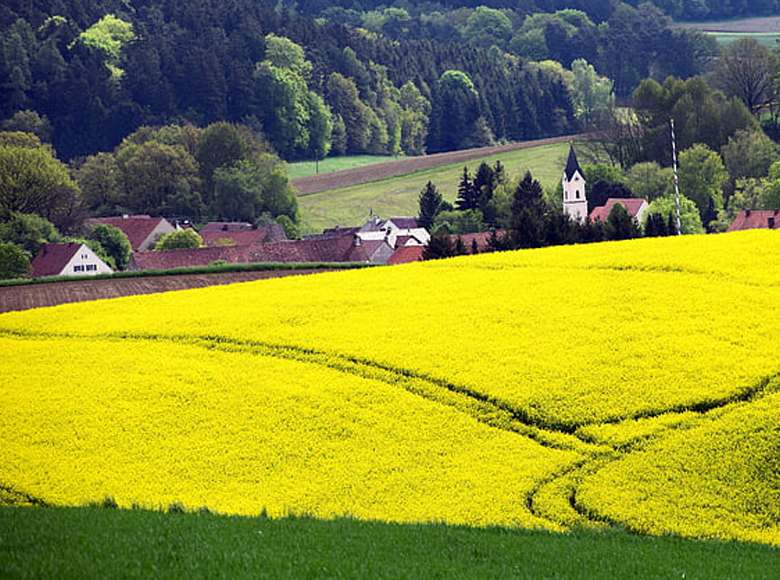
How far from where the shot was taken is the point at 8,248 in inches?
3391

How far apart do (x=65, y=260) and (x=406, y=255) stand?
2564cm

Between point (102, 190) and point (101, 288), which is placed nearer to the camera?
point (101, 288)

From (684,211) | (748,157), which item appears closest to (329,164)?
(748,157)

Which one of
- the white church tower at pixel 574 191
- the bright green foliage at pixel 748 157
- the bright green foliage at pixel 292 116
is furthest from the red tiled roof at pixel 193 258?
the bright green foliage at pixel 292 116

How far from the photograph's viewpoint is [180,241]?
4348 inches

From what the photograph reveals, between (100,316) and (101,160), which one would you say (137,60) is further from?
(100,316)

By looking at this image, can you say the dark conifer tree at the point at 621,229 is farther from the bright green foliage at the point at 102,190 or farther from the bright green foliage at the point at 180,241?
the bright green foliage at the point at 102,190

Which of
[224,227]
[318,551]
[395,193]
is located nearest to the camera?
[318,551]

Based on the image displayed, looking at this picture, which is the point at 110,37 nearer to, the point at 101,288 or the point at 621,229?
the point at 621,229

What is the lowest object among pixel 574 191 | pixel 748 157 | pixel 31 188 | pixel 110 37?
pixel 748 157

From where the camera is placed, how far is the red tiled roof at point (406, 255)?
92562mm

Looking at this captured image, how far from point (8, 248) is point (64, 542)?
7405 cm

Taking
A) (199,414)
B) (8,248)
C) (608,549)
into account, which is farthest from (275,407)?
(8,248)

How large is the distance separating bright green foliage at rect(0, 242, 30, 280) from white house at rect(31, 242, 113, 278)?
8.14m
